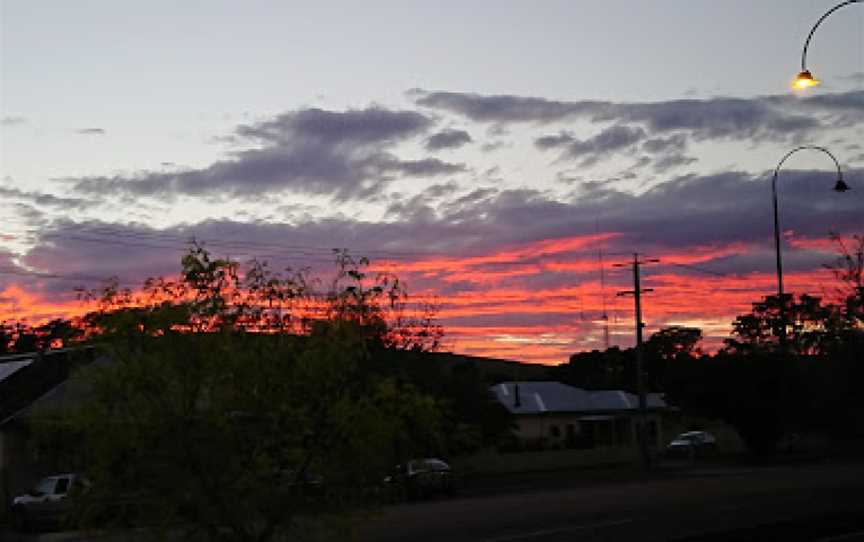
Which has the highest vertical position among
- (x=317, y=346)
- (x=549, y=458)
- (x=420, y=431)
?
(x=317, y=346)

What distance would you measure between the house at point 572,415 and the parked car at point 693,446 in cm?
197

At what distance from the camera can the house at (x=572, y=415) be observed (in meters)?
73.4

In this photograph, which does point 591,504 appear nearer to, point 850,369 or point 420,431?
point 850,369

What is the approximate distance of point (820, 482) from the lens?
40.9 meters

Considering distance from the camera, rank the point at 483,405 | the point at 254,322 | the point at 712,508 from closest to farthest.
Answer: the point at 254,322
the point at 712,508
the point at 483,405

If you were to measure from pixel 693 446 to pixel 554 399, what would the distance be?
942cm

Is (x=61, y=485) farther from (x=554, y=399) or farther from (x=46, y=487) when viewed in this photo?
(x=554, y=399)

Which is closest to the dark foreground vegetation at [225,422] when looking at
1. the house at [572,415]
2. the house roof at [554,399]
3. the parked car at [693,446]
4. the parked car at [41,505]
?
the parked car at [41,505]

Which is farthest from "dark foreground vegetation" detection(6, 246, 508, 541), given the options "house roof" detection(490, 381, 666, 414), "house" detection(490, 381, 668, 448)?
"house roof" detection(490, 381, 666, 414)

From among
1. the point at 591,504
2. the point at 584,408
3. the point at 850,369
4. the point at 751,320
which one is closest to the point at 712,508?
the point at 591,504

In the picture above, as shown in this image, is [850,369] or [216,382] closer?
[216,382]

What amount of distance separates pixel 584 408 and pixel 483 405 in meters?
25.7

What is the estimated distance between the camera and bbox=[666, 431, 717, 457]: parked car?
74.6m

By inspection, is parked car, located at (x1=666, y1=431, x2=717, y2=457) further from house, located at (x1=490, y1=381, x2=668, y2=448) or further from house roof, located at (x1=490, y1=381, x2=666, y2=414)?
house roof, located at (x1=490, y1=381, x2=666, y2=414)
